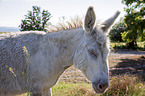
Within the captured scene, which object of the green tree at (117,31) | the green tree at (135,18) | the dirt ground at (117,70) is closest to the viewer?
the dirt ground at (117,70)

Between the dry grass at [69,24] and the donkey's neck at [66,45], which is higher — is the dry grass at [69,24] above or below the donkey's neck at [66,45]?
above

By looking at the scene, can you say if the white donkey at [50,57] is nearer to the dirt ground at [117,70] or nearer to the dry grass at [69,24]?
the dry grass at [69,24]

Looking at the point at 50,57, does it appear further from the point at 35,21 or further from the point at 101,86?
the point at 35,21

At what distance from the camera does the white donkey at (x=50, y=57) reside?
2.25 meters

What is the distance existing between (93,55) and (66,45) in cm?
59

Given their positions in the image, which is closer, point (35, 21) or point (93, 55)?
point (93, 55)

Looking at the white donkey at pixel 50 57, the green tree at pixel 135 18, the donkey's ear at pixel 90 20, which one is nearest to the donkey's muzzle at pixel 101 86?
the white donkey at pixel 50 57

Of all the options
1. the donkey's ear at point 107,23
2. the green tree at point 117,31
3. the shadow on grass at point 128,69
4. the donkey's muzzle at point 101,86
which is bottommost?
the shadow on grass at point 128,69

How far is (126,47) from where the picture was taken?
24.0 meters

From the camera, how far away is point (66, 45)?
257 centimetres

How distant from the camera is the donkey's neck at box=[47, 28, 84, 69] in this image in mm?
2536

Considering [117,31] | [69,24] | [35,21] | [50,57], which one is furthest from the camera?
[117,31]

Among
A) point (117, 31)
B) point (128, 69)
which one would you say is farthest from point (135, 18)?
point (117, 31)

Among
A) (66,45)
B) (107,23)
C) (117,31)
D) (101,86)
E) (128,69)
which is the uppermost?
(117,31)
